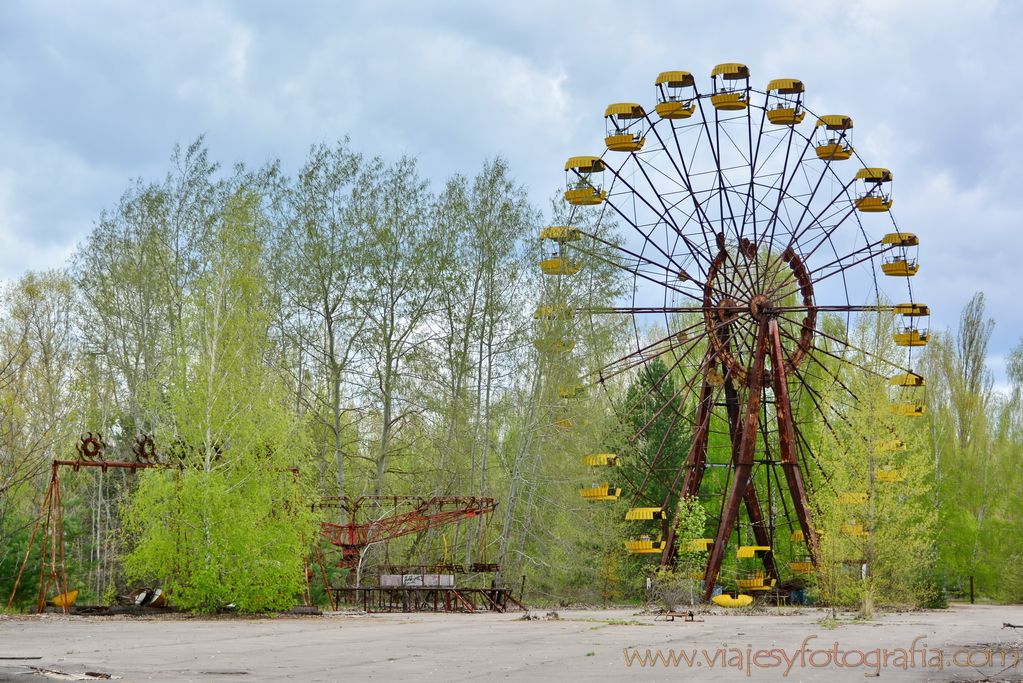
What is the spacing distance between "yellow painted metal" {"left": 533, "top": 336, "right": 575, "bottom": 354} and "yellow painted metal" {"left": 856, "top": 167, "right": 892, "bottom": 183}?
11.3 metres

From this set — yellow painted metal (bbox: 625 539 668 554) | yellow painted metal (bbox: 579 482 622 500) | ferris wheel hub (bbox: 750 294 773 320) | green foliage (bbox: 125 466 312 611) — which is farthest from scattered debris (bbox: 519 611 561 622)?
ferris wheel hub (bbox: 750 294 773 320)

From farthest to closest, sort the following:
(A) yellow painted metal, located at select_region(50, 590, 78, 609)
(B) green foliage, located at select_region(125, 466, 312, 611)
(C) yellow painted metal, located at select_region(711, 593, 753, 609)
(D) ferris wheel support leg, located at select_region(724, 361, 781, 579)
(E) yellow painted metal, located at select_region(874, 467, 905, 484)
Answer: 1. (D) ferris wheel support leg, located at select_region(724, 361, 781, 579)
2. (C) yellow painted metal, located at select_region(711, 593, 753, 609)
3. (E) yellow painted metal, located at select_region(874, 467, 905, 484)
4. (A) yellow painted metal, located at select_region(50, 590, 78, 609)
5. (B) green foliage, located at select_region(125, 466, 312, 611)

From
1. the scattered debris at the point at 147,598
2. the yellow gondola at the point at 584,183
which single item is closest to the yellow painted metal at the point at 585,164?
the yellow gondola at the point at 584,183

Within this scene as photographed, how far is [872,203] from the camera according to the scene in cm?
3959

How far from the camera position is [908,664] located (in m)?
14.6

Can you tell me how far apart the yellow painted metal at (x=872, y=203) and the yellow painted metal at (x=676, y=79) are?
7.20m

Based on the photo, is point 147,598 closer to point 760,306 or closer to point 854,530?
point 854,530

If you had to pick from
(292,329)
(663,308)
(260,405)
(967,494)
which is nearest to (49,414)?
(292,329)

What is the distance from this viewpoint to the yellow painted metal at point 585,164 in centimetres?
4006

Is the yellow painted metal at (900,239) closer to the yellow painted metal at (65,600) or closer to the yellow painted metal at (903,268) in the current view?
the yellow painted metal at (903,268)

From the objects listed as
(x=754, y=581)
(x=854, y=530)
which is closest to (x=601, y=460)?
(x=754, y=581)

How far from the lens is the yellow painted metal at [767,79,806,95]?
38.0m

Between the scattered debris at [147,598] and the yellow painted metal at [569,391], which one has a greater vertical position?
the yellow painted metal at [569,391]

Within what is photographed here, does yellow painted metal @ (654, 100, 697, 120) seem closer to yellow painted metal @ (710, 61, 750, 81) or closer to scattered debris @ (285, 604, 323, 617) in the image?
yellow painted metal @ (710, 61, 750, 81)
